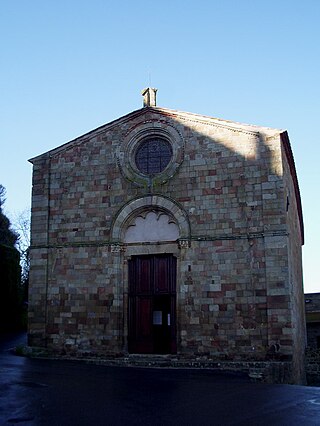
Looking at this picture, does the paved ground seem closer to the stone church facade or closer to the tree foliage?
the stone church facade

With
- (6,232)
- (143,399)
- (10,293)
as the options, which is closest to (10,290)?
(10,293)

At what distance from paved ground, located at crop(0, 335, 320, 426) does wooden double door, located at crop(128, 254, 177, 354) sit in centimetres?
294

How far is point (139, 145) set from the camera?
19.7 meters

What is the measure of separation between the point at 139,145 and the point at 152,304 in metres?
5.85

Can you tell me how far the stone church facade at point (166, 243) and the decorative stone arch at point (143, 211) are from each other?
4 cm

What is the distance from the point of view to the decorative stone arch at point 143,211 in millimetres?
18422

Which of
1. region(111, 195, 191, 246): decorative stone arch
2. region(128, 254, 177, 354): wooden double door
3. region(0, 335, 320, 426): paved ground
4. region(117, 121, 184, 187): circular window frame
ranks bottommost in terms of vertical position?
region(0, 335, 320, 426): paved ground

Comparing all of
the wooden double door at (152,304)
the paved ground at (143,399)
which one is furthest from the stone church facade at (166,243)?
the paved ground at (143,399)

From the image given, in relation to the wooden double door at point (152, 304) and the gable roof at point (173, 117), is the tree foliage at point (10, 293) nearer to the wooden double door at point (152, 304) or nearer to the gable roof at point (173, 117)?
the gable roof at point (173, 117)

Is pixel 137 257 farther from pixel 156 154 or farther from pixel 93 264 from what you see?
pixel 156 154

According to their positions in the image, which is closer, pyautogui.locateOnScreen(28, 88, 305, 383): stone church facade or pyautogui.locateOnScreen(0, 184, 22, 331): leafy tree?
pyautogui.locateOnScreen(28, 88, 305, 383): stone church facade

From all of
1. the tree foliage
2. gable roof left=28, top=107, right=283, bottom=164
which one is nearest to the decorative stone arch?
gable roof left=28, top=107, right=283, bottom=164

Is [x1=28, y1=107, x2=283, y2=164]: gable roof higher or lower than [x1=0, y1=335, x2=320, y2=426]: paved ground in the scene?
higher

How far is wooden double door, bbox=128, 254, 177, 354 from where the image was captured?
18.1 metres
